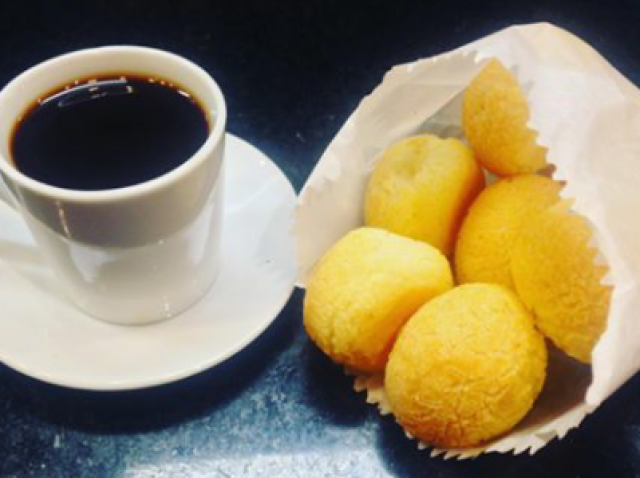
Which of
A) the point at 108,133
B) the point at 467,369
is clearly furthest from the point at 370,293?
the point at 108,133

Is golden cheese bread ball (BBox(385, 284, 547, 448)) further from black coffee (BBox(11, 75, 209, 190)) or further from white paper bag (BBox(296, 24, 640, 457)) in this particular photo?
black coffee (BBox(11, 75, 209, 190))

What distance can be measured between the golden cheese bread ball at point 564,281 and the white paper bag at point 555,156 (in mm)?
12

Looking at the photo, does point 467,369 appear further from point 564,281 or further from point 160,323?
point 160,323

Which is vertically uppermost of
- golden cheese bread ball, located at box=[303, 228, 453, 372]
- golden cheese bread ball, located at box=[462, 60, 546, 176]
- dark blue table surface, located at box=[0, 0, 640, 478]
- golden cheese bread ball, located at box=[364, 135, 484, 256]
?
golden cheese bread ball, located at box=[462, 60, 546, 176]

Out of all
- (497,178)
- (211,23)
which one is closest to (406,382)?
(497,178)

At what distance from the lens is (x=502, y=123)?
546 millimetres

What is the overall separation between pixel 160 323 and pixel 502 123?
26cm

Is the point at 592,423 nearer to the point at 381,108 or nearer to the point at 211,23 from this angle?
the point at 381,108

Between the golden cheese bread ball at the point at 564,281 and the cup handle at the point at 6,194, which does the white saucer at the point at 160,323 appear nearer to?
the cup handle at the point at 6,194

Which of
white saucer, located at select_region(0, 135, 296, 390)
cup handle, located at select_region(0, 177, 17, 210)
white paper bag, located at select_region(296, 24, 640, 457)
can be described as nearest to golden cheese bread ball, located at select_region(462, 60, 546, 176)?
white paper bag, located at select_region(296, 24, 640, 457)

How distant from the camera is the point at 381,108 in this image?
625mm

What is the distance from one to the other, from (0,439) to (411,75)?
0.36 metres

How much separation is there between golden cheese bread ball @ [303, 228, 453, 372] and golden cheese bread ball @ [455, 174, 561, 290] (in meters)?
0.02

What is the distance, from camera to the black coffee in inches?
21.3
